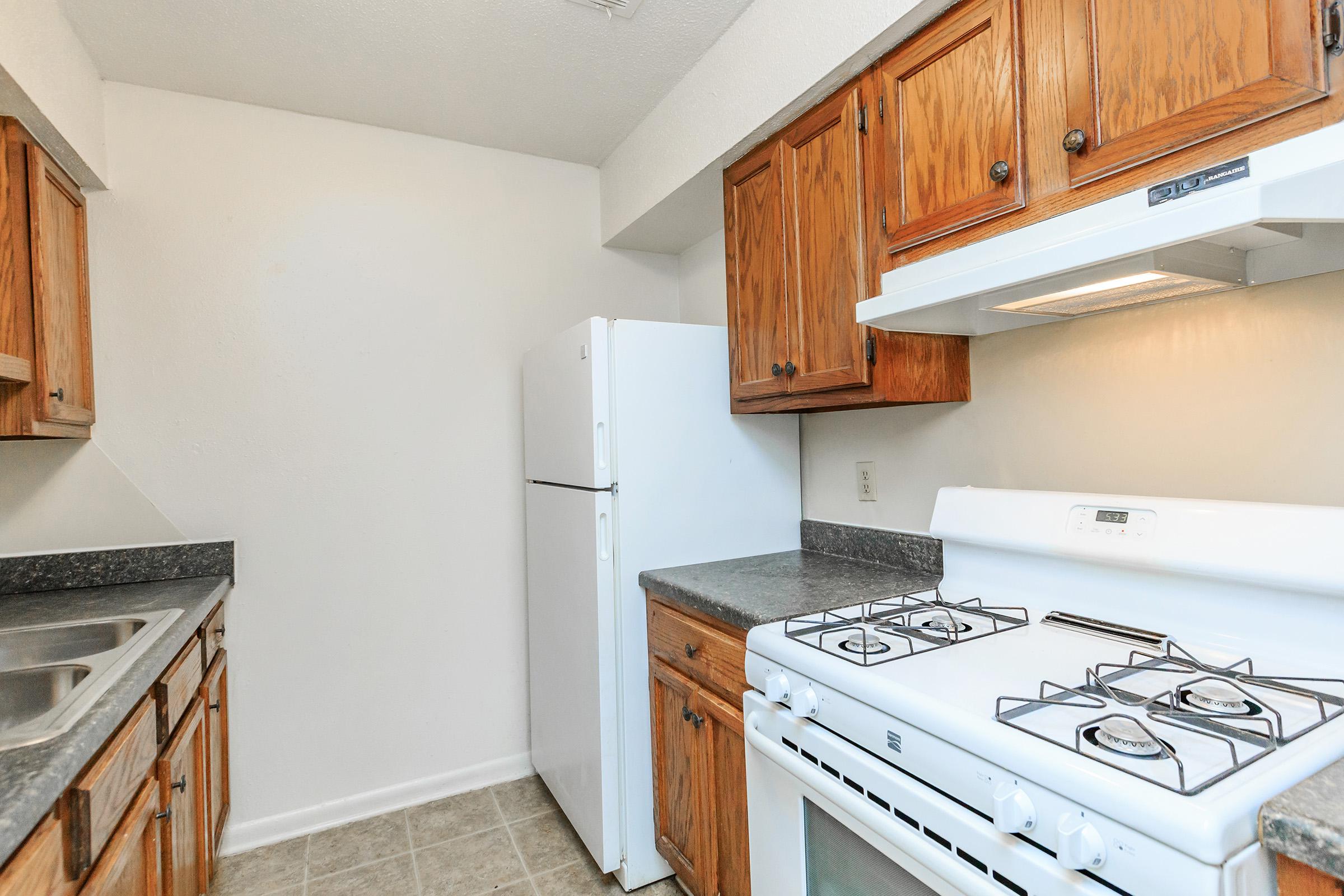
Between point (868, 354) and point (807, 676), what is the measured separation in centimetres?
75

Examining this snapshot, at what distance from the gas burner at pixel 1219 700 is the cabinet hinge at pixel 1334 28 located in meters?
0.83

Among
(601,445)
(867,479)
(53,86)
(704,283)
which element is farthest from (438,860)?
(53,86)

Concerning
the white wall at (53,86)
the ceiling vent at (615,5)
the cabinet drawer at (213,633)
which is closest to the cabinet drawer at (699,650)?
the cabinet drawer at (213,633)

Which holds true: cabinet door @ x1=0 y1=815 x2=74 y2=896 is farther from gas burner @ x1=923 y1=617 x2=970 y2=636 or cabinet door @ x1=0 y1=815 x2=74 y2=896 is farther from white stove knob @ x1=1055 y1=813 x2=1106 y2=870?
gas burner @ x1=923 y1=617 x2=970 y2=636

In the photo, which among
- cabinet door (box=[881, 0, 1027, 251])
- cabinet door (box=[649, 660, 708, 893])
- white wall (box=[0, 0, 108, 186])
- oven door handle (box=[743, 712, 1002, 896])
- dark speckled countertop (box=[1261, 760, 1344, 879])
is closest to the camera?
dark speckled countertop (box=[1261, 760, 1344, 879])

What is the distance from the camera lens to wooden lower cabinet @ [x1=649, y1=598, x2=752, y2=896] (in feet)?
4.99

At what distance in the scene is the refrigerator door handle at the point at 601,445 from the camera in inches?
74.3

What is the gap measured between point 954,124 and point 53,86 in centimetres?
215

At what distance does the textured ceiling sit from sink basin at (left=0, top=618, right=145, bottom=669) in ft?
5.14

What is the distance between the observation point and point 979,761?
86 cm

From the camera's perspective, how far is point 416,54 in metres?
1.99

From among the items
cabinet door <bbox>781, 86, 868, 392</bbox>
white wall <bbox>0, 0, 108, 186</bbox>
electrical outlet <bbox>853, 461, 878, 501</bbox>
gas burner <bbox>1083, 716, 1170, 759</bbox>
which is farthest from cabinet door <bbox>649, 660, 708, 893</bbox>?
white wall <bbox>0, 0, 108, 186</bbox>

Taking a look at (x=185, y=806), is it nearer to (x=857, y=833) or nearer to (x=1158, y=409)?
(x=857, y=833)

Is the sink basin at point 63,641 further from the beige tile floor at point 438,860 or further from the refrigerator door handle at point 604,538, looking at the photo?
the refrigerator door handle at point 604,538
